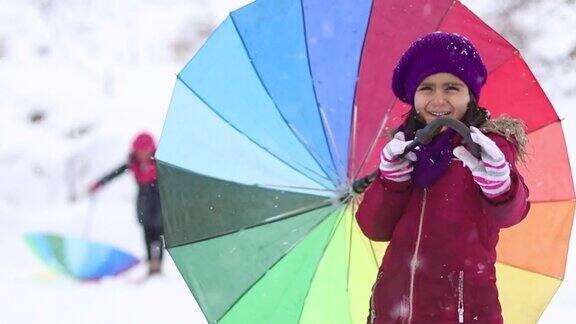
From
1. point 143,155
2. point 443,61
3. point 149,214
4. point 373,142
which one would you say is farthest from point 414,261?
point 143,155

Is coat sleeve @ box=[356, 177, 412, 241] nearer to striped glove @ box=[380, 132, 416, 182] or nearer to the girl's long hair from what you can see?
striped glove @ box=[380, 132, 416, 182]

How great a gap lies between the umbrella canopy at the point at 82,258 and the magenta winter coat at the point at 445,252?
18.2 ft

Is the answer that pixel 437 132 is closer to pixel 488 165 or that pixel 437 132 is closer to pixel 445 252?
pixel 488 165

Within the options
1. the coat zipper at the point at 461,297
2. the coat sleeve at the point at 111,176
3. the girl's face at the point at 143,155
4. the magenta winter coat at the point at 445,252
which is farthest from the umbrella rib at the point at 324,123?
the girl's face at the point at 143,155

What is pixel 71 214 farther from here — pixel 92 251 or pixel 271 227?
pixel 271 227

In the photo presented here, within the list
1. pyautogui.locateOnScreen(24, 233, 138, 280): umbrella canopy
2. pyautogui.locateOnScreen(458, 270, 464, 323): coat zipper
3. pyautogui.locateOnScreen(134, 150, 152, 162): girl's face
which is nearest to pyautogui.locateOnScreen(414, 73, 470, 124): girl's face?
pyautogui.locateOnScreen(458, 270, 464, 323): coat zipper

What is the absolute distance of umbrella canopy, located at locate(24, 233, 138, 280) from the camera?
26.7 ft

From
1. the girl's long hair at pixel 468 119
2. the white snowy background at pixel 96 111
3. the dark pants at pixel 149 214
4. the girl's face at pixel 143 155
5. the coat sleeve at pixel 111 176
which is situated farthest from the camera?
the girl's face at pixel 143 155

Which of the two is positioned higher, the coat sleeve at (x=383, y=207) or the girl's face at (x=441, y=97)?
the girl's face at (x=441, y=97)

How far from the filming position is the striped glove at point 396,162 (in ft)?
9.04

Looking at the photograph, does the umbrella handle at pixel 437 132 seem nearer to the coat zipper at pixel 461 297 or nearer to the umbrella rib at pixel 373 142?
the coat zipper at pixel 461 297

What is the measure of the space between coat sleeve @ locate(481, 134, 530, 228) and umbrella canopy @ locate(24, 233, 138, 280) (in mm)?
5791

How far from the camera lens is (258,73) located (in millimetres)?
3691

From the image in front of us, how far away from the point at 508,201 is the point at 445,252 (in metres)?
0.28
